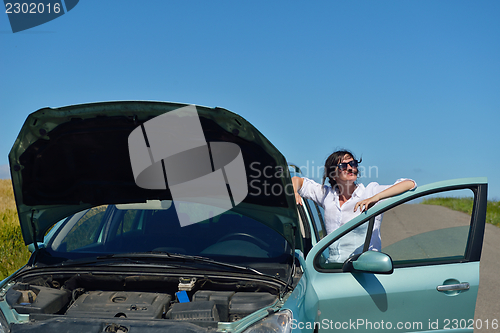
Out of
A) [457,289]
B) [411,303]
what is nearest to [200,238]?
[411,303]

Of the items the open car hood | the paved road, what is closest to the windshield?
the open car hood

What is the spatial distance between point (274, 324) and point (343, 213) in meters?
1.39

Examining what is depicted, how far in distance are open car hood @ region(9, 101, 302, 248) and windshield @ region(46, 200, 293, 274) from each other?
0.27m

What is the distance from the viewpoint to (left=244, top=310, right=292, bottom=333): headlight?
229cm

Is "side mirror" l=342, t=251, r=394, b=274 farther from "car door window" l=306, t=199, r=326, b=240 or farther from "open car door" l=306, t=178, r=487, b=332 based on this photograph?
"car door window" l=306, t=199, r=326, b=240

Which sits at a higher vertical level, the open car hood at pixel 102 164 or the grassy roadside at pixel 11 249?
the open car hood at pixel 102 164

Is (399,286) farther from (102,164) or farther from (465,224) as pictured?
(102,164)

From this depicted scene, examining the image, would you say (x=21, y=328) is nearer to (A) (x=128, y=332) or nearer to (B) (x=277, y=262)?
(A) (x=128, y=332)

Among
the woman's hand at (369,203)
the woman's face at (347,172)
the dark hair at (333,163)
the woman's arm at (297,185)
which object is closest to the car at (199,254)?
the woman's hand at (369,203)

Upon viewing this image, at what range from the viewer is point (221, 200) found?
3127 millimetres

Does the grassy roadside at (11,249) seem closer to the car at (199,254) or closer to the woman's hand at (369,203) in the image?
the car at (199,254)

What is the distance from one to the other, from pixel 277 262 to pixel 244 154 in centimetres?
90

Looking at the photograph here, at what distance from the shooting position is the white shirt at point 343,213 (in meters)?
2.99

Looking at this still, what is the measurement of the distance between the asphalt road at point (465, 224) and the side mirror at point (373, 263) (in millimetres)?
491
